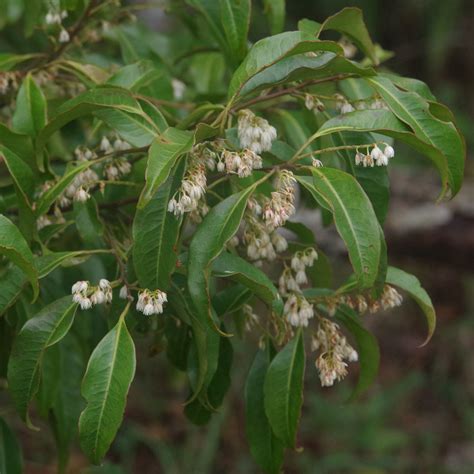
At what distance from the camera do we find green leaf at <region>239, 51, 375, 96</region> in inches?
43.5

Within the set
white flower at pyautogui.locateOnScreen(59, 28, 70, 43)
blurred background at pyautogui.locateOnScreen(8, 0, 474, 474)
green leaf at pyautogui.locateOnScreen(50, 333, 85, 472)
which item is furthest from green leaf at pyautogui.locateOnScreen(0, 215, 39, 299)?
blurred background at pyautogui.locateOnScreen(8, 0, 474, 474)

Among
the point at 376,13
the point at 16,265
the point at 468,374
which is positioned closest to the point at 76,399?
the point at 16,265

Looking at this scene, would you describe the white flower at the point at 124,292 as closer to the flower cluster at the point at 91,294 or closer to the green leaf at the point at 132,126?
the flower cluster at the point at 91,294

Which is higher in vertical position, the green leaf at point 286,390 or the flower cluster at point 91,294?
the flower cluster at point 91,294

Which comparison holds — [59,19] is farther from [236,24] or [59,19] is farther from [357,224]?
[357,224]

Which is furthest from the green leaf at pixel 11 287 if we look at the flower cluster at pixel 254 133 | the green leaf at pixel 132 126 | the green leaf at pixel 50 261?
the flower cluster at pixel 254 133

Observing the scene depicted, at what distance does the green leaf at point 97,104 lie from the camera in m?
1.16

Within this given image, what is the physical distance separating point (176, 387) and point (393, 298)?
7.33ft

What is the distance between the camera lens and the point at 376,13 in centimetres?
491

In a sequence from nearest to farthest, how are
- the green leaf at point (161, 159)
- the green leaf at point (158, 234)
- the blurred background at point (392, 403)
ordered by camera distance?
the green leaf at point (161, 159), the green leaf at point (158, 234), the blurred background at point (392, 403)

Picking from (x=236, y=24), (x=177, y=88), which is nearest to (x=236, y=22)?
(x=236, y=24)

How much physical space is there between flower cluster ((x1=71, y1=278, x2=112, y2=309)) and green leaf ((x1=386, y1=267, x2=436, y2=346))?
0.40 m

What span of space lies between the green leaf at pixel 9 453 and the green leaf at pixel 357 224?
74 centimetres

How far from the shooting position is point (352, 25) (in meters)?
1.25
